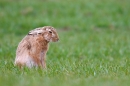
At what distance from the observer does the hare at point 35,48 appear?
7930 millimetres

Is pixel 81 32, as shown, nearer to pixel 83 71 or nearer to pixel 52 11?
pixel 52 11

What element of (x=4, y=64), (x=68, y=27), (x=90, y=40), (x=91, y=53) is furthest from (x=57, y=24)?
(x=4, y=64)

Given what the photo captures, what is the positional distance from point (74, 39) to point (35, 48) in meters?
7.33

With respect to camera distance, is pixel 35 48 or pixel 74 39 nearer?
pixel 35 48

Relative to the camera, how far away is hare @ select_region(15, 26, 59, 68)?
793 centimetres

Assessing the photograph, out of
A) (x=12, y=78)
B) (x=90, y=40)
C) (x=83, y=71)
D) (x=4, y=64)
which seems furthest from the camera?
(x=90, y=40)

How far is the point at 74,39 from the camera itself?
15.2 meters

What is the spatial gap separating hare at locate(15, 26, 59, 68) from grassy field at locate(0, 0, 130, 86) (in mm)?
238

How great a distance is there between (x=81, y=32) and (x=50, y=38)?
29.9 ft

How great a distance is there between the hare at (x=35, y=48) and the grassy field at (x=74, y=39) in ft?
0.78

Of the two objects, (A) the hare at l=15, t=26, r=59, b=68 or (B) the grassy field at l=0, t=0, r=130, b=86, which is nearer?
(B) the grassy field at l=0, t=0, r=130, b=86

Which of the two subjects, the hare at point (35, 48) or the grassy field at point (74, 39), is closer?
the grassy field at point (74, 39)

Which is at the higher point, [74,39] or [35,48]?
[35,48]

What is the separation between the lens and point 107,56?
40.3 feet
